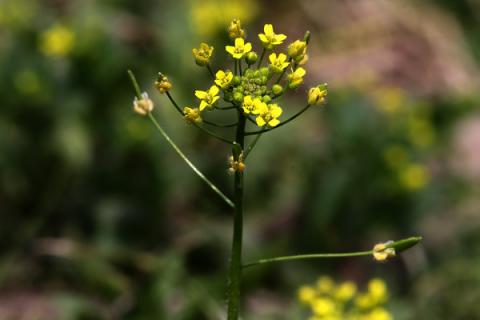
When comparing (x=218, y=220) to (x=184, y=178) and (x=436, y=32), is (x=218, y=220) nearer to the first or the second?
(x=184, y=178)

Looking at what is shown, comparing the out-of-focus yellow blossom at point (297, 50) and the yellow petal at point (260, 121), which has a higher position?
the out-of-focus yellow blossom at point (297, 50)

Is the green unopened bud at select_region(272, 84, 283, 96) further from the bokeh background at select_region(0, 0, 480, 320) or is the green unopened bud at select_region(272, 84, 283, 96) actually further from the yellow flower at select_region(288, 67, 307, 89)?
the bokeh background at select_region(0, 0, 480, 320)

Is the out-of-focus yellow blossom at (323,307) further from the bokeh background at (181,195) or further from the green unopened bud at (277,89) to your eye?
the green unopened bud at (277,89)

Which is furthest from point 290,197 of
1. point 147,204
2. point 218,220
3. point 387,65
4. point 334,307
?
point 387,65

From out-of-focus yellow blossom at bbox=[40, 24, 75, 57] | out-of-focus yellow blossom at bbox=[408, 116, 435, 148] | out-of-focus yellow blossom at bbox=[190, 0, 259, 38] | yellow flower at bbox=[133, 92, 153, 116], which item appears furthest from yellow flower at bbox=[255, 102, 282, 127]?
out-of-focus yellow blossom at bbox=[190, 0, 259, 38]

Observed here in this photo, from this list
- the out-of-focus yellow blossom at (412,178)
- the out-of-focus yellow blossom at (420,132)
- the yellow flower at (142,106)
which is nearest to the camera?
the yellow flower at (142,106)

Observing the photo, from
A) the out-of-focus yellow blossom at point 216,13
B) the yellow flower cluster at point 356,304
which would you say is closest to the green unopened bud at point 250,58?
the yellow flower cluster at point 356,304
